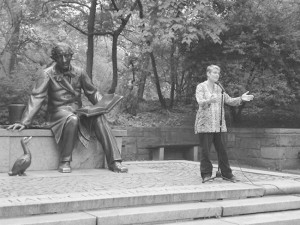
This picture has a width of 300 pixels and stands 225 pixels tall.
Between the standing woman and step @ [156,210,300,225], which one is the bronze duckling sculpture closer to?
the standing woman

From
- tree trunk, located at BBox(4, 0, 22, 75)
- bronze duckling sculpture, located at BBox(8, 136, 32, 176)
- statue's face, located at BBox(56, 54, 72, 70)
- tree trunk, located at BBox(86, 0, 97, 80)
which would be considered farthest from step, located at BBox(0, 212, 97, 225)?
tree trunk, located at BBox(4, 0, 22, 75)

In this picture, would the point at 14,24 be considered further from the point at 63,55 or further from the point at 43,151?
the point at 43,151

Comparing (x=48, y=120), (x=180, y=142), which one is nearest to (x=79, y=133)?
(x=48, y=120)

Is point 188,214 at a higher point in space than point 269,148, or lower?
lower

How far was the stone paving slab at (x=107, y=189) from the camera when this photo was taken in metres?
5.46

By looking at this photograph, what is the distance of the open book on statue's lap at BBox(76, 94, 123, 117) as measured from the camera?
28.4 ft

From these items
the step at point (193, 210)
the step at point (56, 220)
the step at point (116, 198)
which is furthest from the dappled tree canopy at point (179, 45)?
the step at point (56, 220)

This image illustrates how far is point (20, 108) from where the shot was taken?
8.58 metres

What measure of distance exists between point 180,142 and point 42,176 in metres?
6.92

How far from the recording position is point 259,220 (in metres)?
6.10

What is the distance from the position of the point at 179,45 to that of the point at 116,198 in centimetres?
971

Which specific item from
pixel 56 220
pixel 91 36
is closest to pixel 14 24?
pixel 91 36

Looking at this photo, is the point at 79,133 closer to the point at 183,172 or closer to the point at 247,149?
the point at 183,172

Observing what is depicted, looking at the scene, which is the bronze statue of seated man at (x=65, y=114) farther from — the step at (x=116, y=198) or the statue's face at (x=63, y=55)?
the step at (x=116, y=198)
